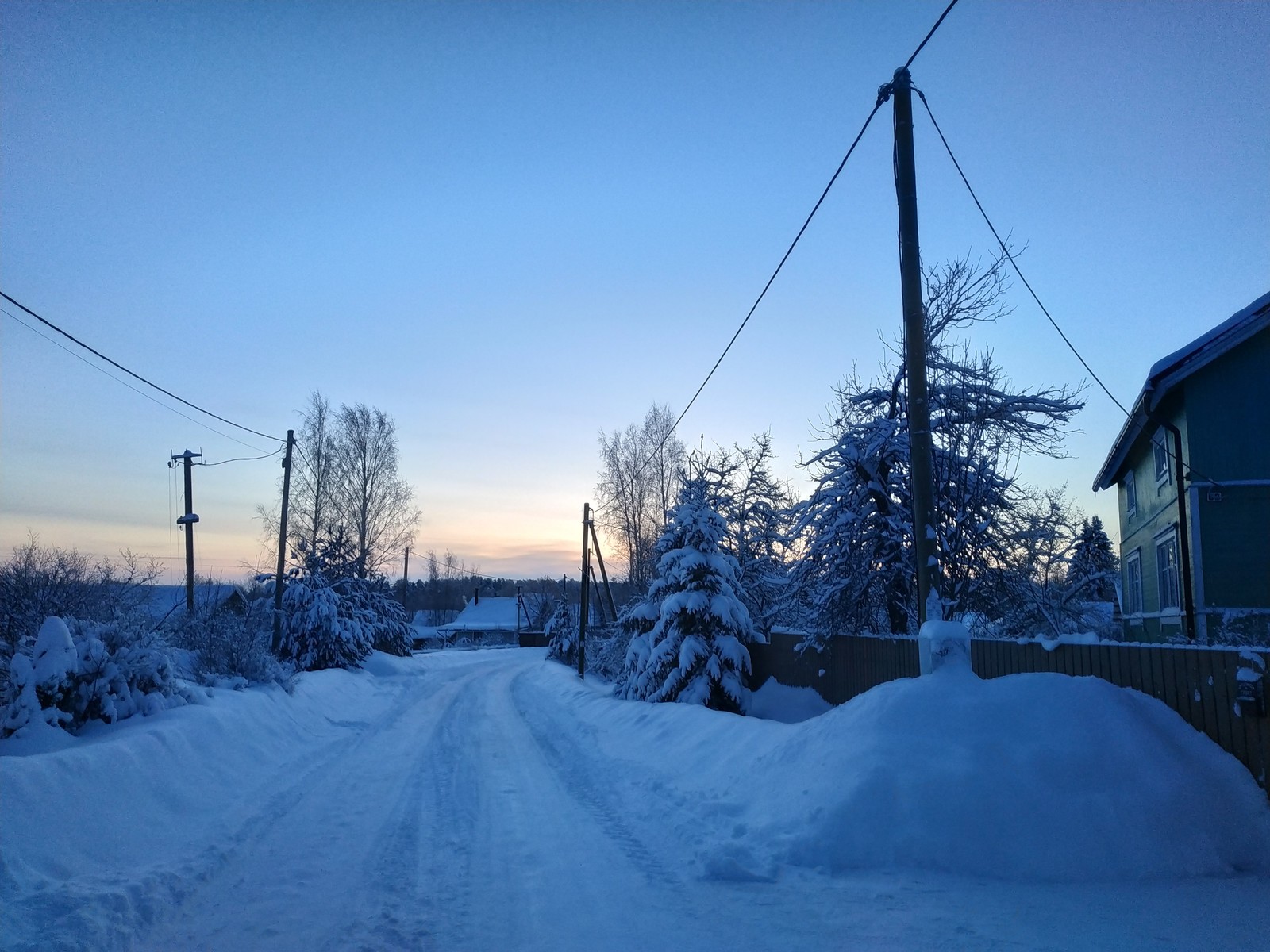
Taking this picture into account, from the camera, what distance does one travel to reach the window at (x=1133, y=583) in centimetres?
2320

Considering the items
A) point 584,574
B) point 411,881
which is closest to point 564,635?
point 584,574

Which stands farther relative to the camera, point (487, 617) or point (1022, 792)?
point (487, 617)

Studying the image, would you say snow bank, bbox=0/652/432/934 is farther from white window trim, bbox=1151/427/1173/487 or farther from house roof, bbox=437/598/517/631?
house roof, bbox=437/598/517/631

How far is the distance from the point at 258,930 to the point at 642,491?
41.2 metres

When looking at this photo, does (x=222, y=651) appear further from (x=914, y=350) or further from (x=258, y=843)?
(x=914, y=350)

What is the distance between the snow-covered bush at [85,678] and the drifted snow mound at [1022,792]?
26.0 feet

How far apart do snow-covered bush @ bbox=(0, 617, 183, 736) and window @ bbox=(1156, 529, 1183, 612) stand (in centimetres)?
1805

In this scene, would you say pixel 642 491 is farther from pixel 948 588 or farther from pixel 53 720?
pixel 53 720

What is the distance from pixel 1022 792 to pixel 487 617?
95624 mm

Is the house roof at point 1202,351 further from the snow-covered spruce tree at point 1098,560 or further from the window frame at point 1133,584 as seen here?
the snow-covered spruce tree at point 1098,560

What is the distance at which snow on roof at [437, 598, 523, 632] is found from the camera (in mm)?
96213

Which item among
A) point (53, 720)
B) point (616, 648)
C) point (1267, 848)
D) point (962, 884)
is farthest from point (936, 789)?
point (616, 648)

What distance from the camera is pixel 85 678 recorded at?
1045cm

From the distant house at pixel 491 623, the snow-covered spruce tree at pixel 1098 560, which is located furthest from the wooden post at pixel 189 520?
the distant house at pixel 491 623
